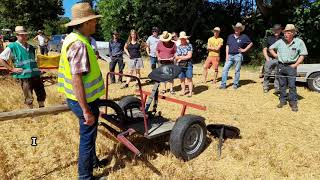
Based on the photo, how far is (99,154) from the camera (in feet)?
18.2

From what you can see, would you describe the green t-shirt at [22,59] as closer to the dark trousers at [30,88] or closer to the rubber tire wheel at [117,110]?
the dark trousers at [30,88]

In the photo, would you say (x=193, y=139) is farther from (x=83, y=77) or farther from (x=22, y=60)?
(x=22, y=60)

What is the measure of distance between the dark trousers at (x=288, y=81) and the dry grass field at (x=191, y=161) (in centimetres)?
34

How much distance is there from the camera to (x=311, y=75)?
10367 mm

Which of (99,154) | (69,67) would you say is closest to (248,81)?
(99,154)

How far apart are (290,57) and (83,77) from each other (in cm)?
556

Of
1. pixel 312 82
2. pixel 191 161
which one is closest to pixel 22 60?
pixel 191 161

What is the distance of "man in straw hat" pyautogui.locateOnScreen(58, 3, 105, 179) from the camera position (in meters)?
3.88

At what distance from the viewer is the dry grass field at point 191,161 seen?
5002 mm

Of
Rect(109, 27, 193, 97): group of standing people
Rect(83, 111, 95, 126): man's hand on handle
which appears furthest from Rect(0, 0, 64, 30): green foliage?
Rect(83, 111, 95, 126): man's hand on handle

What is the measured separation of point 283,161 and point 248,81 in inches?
270

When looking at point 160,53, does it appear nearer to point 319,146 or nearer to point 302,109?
point 302,109

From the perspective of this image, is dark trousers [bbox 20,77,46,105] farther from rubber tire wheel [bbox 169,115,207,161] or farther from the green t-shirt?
rubber tire wheel [bbox 169,115,207,161]

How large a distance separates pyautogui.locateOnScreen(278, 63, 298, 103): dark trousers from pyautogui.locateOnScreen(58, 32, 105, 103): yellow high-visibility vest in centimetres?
524
